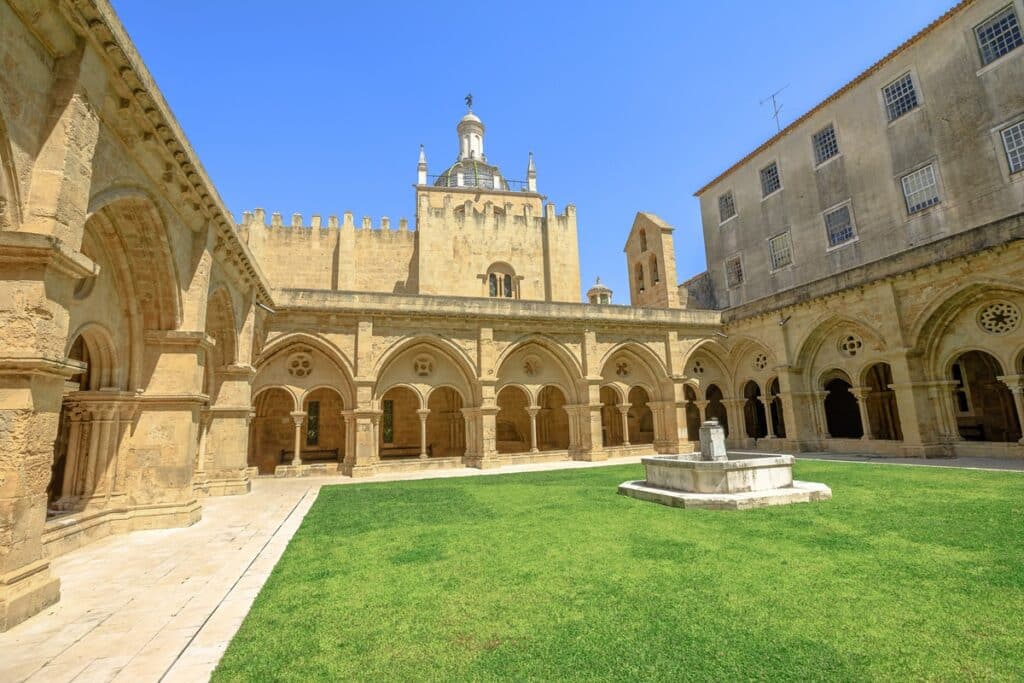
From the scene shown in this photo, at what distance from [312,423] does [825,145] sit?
23980 millimetres

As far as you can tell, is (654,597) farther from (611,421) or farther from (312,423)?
(611,421)

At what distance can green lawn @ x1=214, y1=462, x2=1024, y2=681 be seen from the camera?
2.98m

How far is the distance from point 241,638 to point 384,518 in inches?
173

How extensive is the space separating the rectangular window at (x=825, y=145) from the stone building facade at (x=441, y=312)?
0.21 meters

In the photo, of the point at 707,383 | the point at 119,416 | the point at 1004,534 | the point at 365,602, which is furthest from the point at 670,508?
the point at 707,383

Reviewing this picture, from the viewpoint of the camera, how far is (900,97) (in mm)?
17703

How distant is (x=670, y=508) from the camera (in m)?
7.75

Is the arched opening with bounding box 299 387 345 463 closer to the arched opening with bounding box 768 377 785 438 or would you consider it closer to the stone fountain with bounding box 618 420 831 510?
the stone fountain with bounding box 618 420 831 510

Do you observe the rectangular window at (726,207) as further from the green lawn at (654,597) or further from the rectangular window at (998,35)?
the green lawn at (654,597)

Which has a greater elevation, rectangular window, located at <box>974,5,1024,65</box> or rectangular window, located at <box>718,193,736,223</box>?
rectangular window, located at <box>974,5,1024,65</box>

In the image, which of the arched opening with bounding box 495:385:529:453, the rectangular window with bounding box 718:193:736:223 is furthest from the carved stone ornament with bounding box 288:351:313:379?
the rectangular window with bounding box 718:193:736:223

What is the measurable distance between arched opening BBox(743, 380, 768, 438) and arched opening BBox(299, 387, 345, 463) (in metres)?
16.8

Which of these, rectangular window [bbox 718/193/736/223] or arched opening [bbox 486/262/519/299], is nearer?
arched opening [bbox 486/262/519/299]

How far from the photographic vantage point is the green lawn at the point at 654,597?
298 cm
